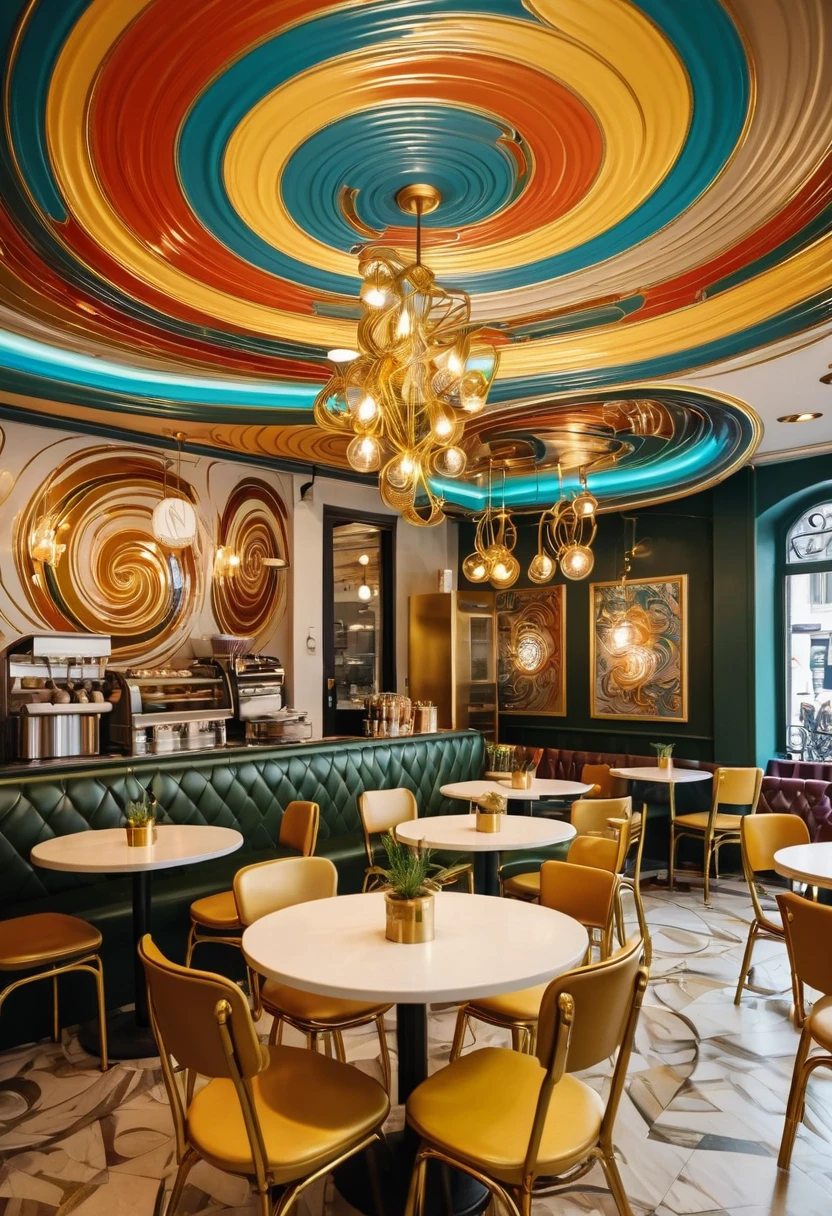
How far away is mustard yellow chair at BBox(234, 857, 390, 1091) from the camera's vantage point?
9.41 feet

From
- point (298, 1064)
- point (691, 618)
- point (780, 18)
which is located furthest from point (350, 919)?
point (691, 618)

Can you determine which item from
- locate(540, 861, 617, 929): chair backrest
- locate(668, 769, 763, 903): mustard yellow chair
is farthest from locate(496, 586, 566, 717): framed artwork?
locate(540, 861, 617, 929): chair backrest

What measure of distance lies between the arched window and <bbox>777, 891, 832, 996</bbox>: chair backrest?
509cm

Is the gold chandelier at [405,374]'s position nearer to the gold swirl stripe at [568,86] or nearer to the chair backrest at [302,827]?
the gold swirl stripe at [568,86]

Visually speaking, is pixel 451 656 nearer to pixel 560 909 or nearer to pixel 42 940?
pixel 560 909

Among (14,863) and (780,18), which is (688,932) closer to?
(14,863)

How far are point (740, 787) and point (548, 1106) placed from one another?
16.8 feet

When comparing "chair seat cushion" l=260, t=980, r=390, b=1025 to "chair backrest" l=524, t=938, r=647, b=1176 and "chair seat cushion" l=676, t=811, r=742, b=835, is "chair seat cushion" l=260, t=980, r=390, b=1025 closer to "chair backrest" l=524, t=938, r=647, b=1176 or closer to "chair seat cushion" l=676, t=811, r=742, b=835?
"chair backrest" l=524, t=938, r=647, b=1176

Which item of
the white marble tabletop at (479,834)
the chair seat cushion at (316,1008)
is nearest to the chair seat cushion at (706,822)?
the white marble tabletop at (479,834)

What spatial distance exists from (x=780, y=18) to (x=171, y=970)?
2.96 m

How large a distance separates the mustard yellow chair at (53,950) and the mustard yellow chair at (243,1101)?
56.3 inches

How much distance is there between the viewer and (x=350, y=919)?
274cm

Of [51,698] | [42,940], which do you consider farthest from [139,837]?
[51,698]

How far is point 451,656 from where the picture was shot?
8.69 metres
